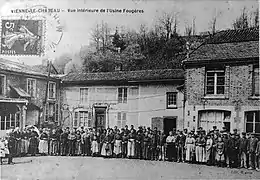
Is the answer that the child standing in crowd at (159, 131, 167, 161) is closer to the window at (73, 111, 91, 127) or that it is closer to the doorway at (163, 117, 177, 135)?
the doorway at (163, 117, 177, 135)

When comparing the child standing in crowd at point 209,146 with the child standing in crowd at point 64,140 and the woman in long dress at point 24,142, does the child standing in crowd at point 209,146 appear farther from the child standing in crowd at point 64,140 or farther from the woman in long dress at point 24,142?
the woman in long dress at point 24,142

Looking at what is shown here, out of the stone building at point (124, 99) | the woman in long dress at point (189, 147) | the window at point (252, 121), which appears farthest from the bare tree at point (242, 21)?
the woman in long dress at point (189, 147)

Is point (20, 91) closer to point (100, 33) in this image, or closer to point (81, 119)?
point (81, 119)

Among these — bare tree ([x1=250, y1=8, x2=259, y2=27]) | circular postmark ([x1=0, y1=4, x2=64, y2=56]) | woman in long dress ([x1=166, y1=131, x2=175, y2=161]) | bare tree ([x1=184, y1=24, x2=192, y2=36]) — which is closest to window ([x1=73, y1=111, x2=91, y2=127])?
circular postmark ([x1=0, y1=4, x2=64, y2=56])

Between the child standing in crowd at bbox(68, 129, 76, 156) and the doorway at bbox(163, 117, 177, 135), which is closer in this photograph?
the doorway at bbox(163, 117, 177, 135)

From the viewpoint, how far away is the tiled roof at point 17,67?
10.6ft

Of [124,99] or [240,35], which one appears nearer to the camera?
[240,35]

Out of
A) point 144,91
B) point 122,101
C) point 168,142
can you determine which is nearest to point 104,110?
point 122,101

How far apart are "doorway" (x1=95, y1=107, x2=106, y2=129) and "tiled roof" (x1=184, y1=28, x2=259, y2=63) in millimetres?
862

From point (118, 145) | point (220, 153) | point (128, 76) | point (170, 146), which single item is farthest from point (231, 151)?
point (128, 76)

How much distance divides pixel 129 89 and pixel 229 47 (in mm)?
947

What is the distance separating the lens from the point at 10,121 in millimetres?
3270

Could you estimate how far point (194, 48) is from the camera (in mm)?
3191

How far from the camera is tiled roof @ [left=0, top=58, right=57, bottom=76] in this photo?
128 inches
